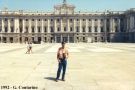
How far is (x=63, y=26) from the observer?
14762cm

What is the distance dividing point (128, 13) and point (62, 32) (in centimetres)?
2891

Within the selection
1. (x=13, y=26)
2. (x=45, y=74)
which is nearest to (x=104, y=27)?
(x=13, y=26)

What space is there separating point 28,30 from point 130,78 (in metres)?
133

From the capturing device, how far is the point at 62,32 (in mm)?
145750

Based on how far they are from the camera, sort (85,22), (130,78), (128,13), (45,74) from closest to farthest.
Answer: (130,78) < (45,74) < (128,13) < (85,22)

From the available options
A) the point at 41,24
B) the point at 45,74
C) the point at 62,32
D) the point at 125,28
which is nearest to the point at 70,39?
the point at 62,32

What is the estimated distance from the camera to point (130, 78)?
15.7m

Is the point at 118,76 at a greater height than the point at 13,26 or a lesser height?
lesser

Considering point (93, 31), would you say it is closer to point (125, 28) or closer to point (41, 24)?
point (125, 28)

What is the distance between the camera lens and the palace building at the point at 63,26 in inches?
5684

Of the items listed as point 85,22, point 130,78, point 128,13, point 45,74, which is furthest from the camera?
point 85,22

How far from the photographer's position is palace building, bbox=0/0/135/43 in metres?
144

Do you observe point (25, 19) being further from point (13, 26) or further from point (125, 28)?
point (125, 28)

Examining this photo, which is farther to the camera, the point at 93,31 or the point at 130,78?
the point at 93,31
